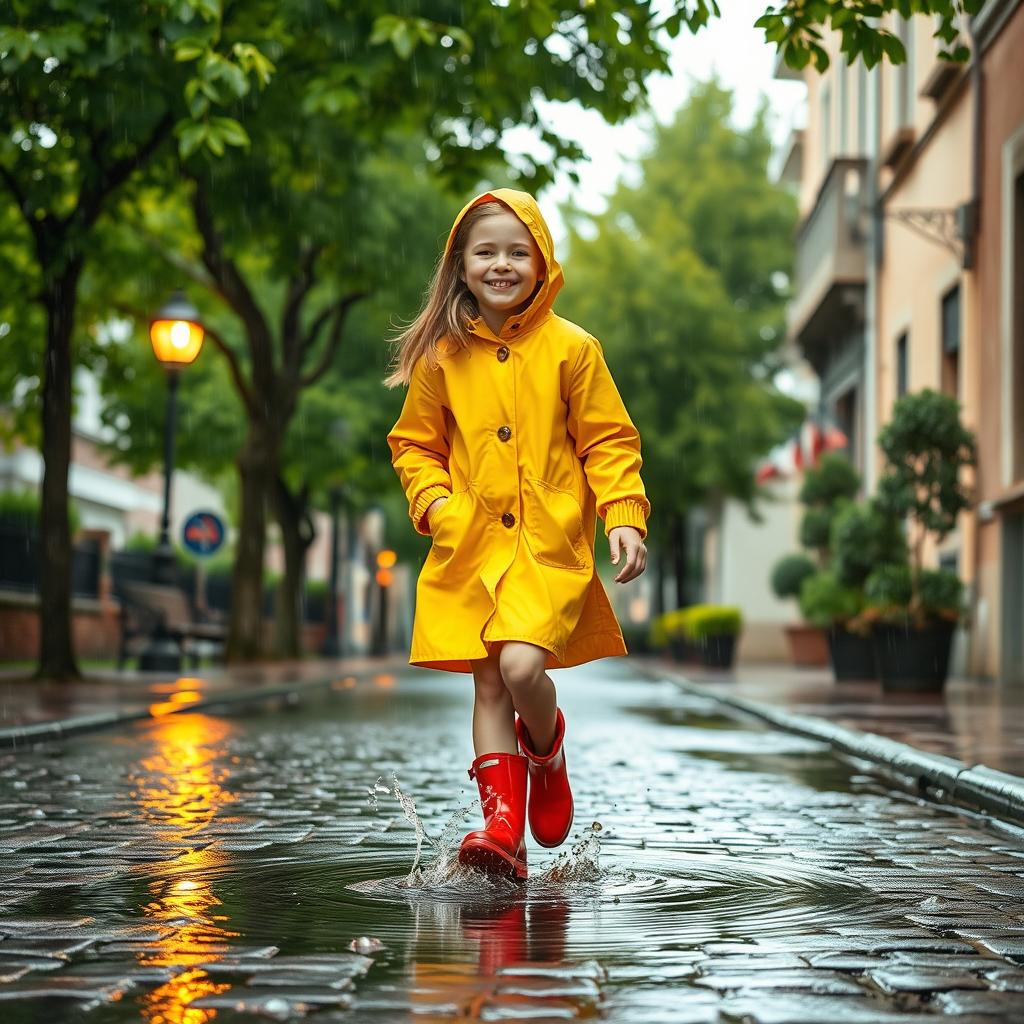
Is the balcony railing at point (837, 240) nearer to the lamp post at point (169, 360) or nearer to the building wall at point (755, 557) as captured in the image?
the lamp post at point (169, 360)

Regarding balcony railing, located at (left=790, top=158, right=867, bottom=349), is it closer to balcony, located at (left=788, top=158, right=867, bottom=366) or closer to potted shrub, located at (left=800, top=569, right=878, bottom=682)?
balcony, located at (left=788, top=158, right=867, bottom=366)

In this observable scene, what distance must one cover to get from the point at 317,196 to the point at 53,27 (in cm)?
822

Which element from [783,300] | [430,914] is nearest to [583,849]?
[430,914]

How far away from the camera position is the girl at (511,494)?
493cm

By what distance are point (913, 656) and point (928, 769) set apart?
26.1ft

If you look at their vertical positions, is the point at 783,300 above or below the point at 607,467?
above

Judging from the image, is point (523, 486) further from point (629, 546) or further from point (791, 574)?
point (791, 574)

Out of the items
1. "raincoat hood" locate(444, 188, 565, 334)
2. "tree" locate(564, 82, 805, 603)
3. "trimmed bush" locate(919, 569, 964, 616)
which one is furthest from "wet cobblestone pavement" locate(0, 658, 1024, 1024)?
"tree" locate(564, 82, 805, 603)

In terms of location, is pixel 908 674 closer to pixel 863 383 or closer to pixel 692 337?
pixel 863 383

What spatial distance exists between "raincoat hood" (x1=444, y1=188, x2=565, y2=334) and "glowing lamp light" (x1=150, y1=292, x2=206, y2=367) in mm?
15507

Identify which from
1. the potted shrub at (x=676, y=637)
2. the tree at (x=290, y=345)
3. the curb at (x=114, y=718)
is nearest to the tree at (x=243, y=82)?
the tree at (x=290, y=345)

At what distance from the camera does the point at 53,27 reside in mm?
12195

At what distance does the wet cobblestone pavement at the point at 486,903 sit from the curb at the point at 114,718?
1.18 metres


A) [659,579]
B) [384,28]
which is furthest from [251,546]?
[659,579]
